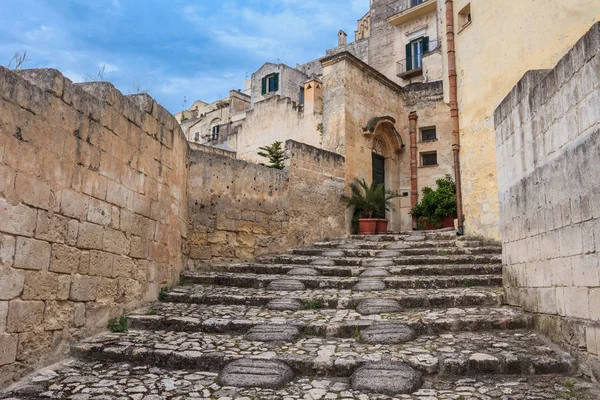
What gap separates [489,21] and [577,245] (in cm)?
779

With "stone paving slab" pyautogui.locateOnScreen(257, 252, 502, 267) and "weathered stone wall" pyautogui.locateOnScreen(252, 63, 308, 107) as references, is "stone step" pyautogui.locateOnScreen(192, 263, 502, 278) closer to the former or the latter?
"stone paving slab" pyautogui.locateOnScreen(257, 252, 502, 267)

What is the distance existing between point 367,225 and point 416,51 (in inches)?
472

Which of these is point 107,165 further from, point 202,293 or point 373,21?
point 373,21

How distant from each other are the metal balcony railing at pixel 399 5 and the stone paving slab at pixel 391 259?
638 inches

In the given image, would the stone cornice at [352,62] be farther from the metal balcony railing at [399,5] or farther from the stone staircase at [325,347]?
the metal balcony railing at [399,5]

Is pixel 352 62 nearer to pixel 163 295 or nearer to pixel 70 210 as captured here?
pixel 163 295

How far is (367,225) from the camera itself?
1177 centimetres

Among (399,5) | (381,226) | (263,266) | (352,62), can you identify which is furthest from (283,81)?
(263,266)

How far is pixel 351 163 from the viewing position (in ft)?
41.2

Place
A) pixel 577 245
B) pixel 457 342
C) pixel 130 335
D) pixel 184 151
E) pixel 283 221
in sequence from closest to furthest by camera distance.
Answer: pixel 577 245 → pixel 457 342 → pixel 130 335 → pixel 184 151 → pixel 283 221

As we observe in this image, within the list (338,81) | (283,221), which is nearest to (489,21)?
(338,81)

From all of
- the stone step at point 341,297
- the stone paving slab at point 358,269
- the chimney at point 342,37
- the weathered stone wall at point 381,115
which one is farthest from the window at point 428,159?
the chimney at point 342,37

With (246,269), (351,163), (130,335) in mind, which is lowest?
(130,335)

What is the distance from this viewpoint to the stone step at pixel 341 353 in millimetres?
3551
